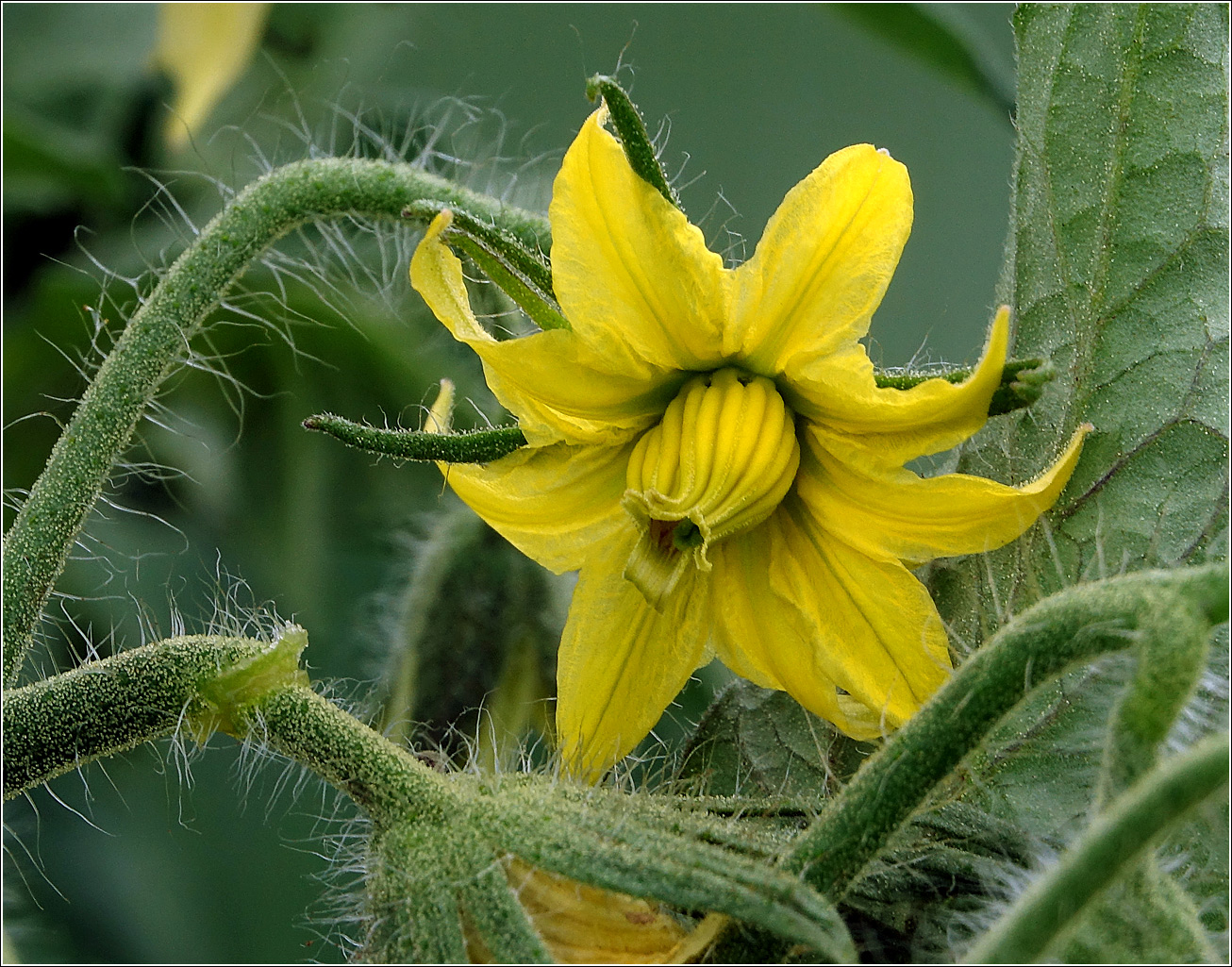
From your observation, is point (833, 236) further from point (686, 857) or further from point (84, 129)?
point (84, 129)

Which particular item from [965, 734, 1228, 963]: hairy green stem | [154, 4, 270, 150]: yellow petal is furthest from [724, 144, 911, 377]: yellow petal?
[154, 4, 270, 150]: yellow petal

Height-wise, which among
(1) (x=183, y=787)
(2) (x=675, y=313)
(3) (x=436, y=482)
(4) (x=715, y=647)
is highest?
(2) (x=675, y=313)

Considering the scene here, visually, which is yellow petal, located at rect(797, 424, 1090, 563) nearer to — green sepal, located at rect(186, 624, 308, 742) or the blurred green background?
green sepal, located at rect(186, 624, 308, 742)

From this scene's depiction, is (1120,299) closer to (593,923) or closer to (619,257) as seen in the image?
(619,257)

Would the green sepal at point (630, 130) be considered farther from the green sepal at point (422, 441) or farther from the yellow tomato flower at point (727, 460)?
the green sepal at point (422, 441)

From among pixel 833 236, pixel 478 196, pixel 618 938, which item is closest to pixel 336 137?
pixel 478 196

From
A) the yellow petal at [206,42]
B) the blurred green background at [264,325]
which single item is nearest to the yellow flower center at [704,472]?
the blurred green background at [264,325]

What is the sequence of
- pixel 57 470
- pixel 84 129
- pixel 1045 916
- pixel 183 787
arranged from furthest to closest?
pixel 84 129 < pixel 183 787 < pixel 57 470 < pixel 1045 916
